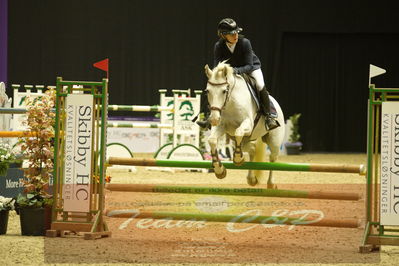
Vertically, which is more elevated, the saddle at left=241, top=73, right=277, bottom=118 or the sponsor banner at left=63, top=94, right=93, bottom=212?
the saddle at left=241, top=73, right=277, bottom=118

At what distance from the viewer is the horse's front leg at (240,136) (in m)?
4.64

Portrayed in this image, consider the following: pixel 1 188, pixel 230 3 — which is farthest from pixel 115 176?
pixel 230 3

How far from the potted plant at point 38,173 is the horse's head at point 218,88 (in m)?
1.27

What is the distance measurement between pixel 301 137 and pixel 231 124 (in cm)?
1090

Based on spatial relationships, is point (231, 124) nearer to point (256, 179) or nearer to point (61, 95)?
point (256, 179)

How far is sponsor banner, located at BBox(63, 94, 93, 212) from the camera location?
4852mm

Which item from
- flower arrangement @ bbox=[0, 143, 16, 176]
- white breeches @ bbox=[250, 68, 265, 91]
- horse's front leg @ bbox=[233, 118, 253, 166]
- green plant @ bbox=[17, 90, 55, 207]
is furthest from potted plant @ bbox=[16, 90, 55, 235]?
white breeches @ bbox=[250, 68, 265, 91]

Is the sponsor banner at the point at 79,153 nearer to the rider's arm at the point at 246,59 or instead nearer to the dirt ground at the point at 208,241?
the dirt ground at the point at 208,241

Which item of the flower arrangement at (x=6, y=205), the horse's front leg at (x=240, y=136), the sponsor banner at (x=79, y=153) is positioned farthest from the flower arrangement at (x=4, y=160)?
the horse's front leg at (x=240, y=136)

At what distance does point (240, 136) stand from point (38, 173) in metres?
1.55

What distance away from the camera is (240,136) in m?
4.74

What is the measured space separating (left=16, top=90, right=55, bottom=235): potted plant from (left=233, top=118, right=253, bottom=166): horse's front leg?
139 centimetres

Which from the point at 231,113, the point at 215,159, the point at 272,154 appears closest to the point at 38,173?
the point at 215,159

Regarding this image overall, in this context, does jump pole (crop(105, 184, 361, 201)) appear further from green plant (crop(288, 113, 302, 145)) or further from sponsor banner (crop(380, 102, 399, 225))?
green plant (crop(288, 113, 302, 145))
